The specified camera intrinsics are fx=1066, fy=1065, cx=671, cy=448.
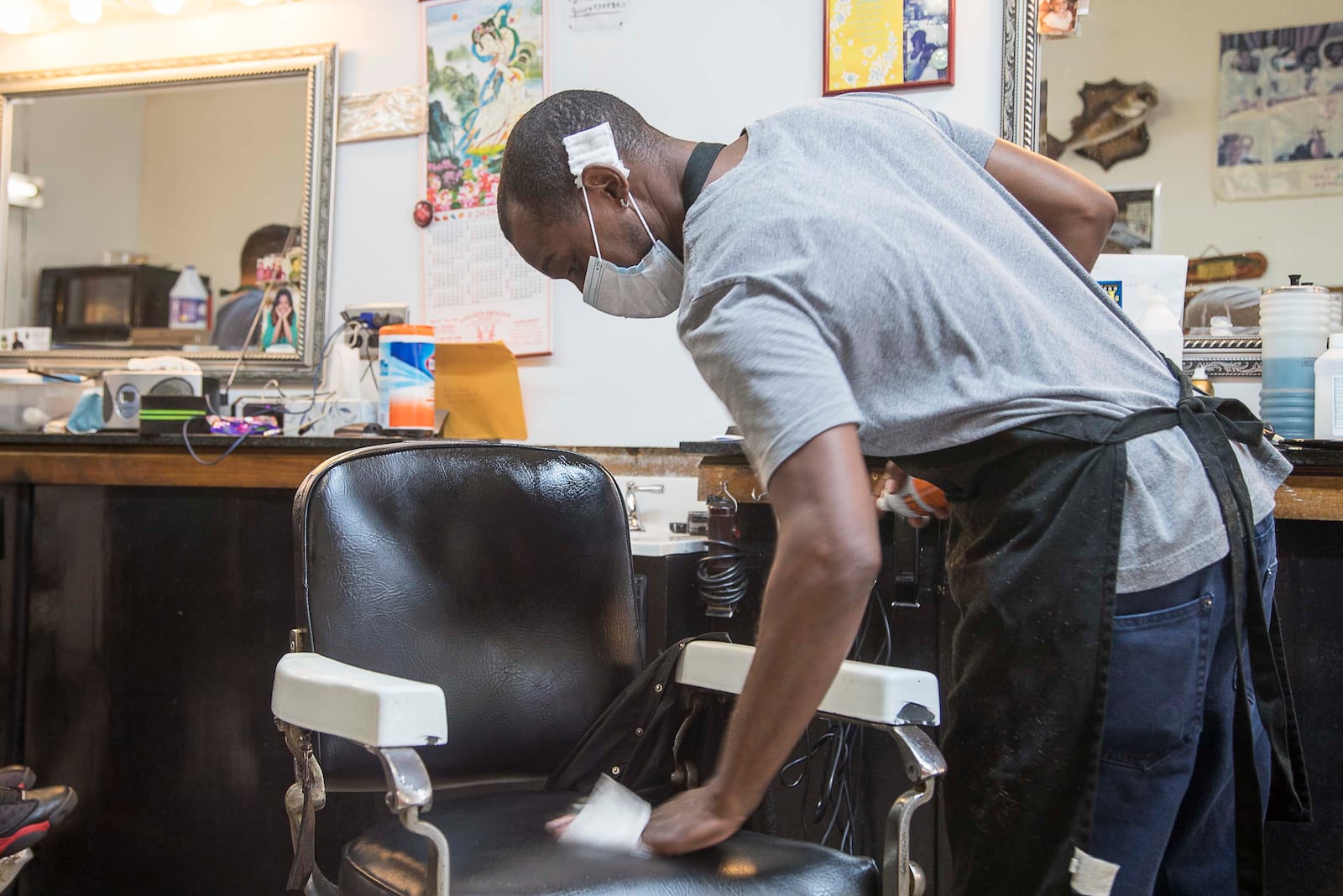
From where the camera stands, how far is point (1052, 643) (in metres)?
1.00

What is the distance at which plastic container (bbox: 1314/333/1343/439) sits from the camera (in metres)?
1.77

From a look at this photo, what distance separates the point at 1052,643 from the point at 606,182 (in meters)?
0.65

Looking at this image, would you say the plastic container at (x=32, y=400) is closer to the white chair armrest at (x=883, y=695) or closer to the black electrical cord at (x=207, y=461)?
the black electrical cord at (x=207, y=461)

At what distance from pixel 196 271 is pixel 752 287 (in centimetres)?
227

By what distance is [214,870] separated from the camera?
6.73 ft

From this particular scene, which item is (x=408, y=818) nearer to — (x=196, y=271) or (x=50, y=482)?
(x=50, y=482)

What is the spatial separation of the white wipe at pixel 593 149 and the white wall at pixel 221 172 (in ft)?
5.91

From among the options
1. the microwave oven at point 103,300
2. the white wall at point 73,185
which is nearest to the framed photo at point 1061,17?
the microwave oven at point 103,300

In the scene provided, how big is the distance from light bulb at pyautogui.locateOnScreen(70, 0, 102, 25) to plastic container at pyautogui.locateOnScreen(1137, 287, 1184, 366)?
2719 mm

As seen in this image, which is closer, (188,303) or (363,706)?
(363,706)

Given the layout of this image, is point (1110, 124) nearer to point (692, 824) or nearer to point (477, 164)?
point (477, 164)

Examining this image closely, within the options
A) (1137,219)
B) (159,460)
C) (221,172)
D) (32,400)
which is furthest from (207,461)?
(1137,219)

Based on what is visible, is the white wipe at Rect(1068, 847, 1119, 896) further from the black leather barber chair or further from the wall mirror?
the wall mirror

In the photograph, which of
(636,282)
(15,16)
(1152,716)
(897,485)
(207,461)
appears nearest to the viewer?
(1152,716)
